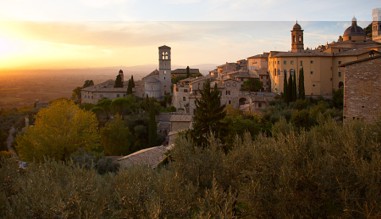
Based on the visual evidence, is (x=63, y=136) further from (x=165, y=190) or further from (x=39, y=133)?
(x=165, y=190)

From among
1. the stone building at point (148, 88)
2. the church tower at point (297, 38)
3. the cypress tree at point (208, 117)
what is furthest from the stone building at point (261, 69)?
the cypress tree at point (208, 117)

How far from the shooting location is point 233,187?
899cm

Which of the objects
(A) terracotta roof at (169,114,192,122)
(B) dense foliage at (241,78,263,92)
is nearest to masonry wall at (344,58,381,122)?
(A) terracotta roof at (169,114,192,122)

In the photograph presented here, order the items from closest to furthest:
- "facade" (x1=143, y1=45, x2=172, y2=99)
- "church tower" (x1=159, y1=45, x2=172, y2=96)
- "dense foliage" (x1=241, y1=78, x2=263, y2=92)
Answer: "dense foliage" (x1=241, y1=78, x2=263, y2=92)
"facade" (x1=143, y1=45, x2=172, y2=99)
"church tower" (x1=159, y1=45, x2=172, y2=96)

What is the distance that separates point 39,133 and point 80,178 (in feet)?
55.9

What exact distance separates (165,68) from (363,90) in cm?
4626

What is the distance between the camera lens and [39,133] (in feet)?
74.2

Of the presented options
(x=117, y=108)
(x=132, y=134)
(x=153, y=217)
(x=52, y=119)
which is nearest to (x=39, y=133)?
(x=52, y=119)

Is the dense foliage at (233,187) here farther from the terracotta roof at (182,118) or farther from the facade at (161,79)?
the facade at (161,79)

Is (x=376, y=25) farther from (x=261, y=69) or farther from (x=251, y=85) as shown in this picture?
(x=251, y=85)

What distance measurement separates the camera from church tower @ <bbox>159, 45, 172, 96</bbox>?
58628 millimetres

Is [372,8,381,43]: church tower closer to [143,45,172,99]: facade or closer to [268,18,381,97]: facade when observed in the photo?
[268,18,381,97]: facade

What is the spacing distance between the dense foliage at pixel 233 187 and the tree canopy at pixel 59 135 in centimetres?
1360

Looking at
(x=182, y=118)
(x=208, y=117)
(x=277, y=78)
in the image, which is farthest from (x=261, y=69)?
(x=208, y=117)
